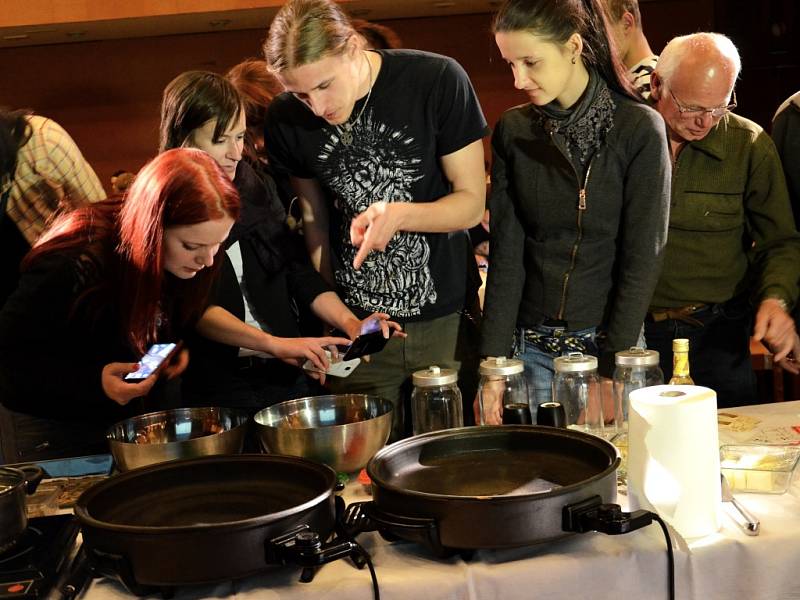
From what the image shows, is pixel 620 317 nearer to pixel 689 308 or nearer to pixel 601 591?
pixel 689 308

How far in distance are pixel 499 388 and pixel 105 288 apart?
0.74 metres

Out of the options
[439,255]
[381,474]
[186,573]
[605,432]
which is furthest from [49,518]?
[439,255]

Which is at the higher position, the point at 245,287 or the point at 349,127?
the point at 349,127

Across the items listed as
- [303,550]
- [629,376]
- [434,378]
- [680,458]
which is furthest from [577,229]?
[303,550]

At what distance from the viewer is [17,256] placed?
2.25 metres

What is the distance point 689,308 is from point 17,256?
5.09 feet

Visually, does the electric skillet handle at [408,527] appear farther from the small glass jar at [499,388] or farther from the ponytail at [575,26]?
the ponytail at [575,26]

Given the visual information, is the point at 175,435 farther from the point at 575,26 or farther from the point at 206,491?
the point at 575,26

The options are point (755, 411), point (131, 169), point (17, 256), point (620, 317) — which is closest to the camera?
point (755, 411)

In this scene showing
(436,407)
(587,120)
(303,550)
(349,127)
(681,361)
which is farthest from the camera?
(349,127)

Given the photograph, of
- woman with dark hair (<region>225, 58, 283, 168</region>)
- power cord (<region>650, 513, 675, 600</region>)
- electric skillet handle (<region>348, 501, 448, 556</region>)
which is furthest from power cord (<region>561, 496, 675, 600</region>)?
woman with dark hair (<region>225, 58, 283, 168</region>)

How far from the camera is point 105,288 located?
1.77 metres

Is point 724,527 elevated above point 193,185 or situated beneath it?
situated beneath

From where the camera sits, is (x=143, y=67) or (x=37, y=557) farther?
(x=143, y=67)
